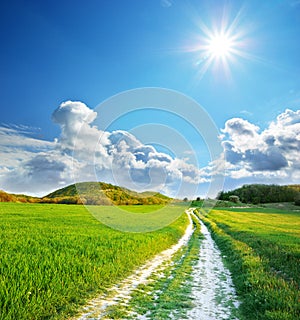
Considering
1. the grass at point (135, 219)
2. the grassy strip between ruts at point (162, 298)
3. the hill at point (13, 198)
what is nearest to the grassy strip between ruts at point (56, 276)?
the grassy strip between ruts at point (162, 298)

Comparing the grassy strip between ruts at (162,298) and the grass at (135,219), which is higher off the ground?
the grass at (135,219)

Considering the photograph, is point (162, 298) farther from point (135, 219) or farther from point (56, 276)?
point (135, 219)

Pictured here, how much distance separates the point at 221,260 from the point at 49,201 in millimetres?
79320

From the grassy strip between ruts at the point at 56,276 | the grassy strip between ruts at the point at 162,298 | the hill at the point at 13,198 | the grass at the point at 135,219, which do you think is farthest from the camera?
the hill at the point at 13,198

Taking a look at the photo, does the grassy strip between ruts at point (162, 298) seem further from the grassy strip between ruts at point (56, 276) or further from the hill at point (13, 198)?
the hill at point (13, 198)

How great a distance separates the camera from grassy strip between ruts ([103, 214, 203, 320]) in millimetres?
6875

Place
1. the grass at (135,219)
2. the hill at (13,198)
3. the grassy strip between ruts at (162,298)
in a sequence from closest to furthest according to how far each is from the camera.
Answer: the grassy strip between ruts at (162,298) → the grass at (135,219) → the hill at (13,198)

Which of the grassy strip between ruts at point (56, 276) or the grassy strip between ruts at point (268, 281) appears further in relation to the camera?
the grassy strip between ruts at point (268, 281)

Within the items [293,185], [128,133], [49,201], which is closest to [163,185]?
[128,133]

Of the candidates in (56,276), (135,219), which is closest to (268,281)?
(56,276)

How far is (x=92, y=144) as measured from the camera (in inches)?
1217

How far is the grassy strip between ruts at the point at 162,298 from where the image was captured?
271 inches

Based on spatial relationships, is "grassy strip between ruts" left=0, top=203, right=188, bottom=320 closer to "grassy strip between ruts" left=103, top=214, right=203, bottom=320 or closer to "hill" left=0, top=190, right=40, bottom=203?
"grassy strip between ruts" left=103, top=214, right=203, bottom=320

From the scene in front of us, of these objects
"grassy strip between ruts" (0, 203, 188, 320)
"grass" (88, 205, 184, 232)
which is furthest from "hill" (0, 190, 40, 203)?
"grassy strip between ruts" (0, 203, 188, 320)
